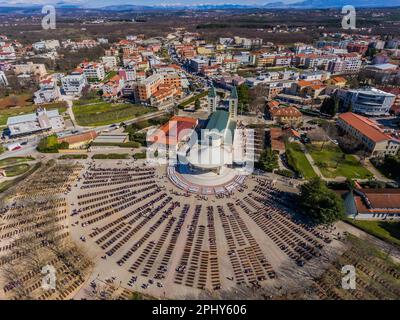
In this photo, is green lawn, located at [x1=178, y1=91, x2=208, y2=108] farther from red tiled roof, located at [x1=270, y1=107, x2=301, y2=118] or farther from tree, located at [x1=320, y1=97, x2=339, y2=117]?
tree, located at [x1=320, y1=97, x2=339, y2=117]

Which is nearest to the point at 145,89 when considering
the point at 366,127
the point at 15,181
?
the point at 15,181

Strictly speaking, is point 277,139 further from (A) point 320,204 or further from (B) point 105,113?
(B) point 105,113

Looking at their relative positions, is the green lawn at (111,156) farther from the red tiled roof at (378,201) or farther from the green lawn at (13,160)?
the red tiled roof at (378,201)

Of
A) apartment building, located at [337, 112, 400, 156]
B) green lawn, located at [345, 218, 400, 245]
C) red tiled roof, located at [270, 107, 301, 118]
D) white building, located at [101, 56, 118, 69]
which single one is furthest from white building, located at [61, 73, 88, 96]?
green lawn, located at [345, 218, 400, 245]

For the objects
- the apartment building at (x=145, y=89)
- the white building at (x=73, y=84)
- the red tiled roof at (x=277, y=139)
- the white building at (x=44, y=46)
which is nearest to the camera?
the red tiled roof at (x=277, y=139)

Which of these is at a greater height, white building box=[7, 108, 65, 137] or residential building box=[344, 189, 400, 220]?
white building box=[7, 108, 65, 137]

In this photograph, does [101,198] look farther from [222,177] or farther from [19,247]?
[222,177]

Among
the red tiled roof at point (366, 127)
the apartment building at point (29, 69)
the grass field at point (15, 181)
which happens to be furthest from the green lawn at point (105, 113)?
the red tiled roof at point (366, 127)
